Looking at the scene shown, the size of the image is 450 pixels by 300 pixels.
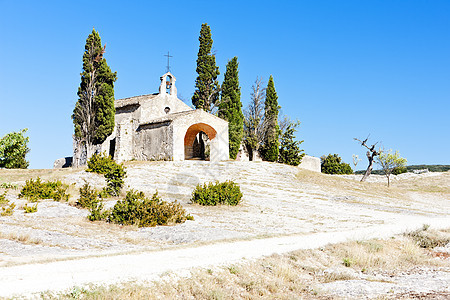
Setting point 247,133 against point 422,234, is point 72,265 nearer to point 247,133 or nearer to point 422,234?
point 422,234

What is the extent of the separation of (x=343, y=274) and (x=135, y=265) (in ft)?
14.0

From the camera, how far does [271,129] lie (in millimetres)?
44844

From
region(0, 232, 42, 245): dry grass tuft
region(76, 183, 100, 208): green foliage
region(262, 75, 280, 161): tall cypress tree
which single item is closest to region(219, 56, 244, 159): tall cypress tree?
region(262, 75, 280, 161): tall cypress tree

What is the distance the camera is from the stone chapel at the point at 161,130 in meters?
32.4

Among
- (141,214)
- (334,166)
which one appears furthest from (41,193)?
(334,166)

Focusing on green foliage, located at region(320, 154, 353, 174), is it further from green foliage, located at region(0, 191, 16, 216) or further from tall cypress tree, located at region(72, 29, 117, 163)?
green foliage, located at region(0, 191, 16, 216)

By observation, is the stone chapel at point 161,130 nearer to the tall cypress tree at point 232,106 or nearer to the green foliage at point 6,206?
the tall cypress tree at point 232,106

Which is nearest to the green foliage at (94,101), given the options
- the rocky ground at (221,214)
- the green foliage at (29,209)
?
the rocky ground at (221,214)

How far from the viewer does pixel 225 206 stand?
17891 mm

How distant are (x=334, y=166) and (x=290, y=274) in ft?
172

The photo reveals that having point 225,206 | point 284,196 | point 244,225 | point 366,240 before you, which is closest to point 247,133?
point 284,196

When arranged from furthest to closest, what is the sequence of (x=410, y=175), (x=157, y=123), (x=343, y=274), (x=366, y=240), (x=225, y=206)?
(x=410, y=175) → (x=157, y=123) → (x=225, y=206) → (x=366, y=240) → (x=343, y=274)

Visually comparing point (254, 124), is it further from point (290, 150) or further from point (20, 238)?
point (20, 238)

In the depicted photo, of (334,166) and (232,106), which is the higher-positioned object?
(232,106)
